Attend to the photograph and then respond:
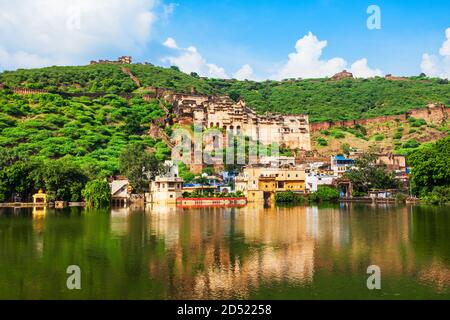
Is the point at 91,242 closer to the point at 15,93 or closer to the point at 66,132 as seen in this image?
the point at 66,132

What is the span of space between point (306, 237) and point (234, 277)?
10.2 m

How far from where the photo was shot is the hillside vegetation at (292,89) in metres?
109

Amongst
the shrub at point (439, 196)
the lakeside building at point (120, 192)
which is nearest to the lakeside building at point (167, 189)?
the lakeside building at point (120, 192)

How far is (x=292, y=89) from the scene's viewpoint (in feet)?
456

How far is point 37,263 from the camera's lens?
2169 centimetres

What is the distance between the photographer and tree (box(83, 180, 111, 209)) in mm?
56297

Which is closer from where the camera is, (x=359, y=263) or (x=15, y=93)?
(x=359, y=263)

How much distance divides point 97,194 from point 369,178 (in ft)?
99.3

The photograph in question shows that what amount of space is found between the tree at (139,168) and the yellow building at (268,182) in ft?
32.8

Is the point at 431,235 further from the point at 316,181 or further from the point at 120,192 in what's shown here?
the point at 120,192

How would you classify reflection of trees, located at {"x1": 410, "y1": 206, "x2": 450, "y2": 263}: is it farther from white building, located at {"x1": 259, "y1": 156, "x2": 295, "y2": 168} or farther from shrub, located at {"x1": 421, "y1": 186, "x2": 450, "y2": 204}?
white building, located at {"x1": 259, "y1": 156, "x2": 295, "y2": 168}

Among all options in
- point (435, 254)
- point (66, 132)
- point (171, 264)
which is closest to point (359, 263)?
point (435, 254)

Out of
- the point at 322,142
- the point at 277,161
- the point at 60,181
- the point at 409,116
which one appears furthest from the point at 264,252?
the point at 409,116

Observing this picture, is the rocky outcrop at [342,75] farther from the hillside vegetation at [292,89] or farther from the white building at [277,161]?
the white building at [277,161]
